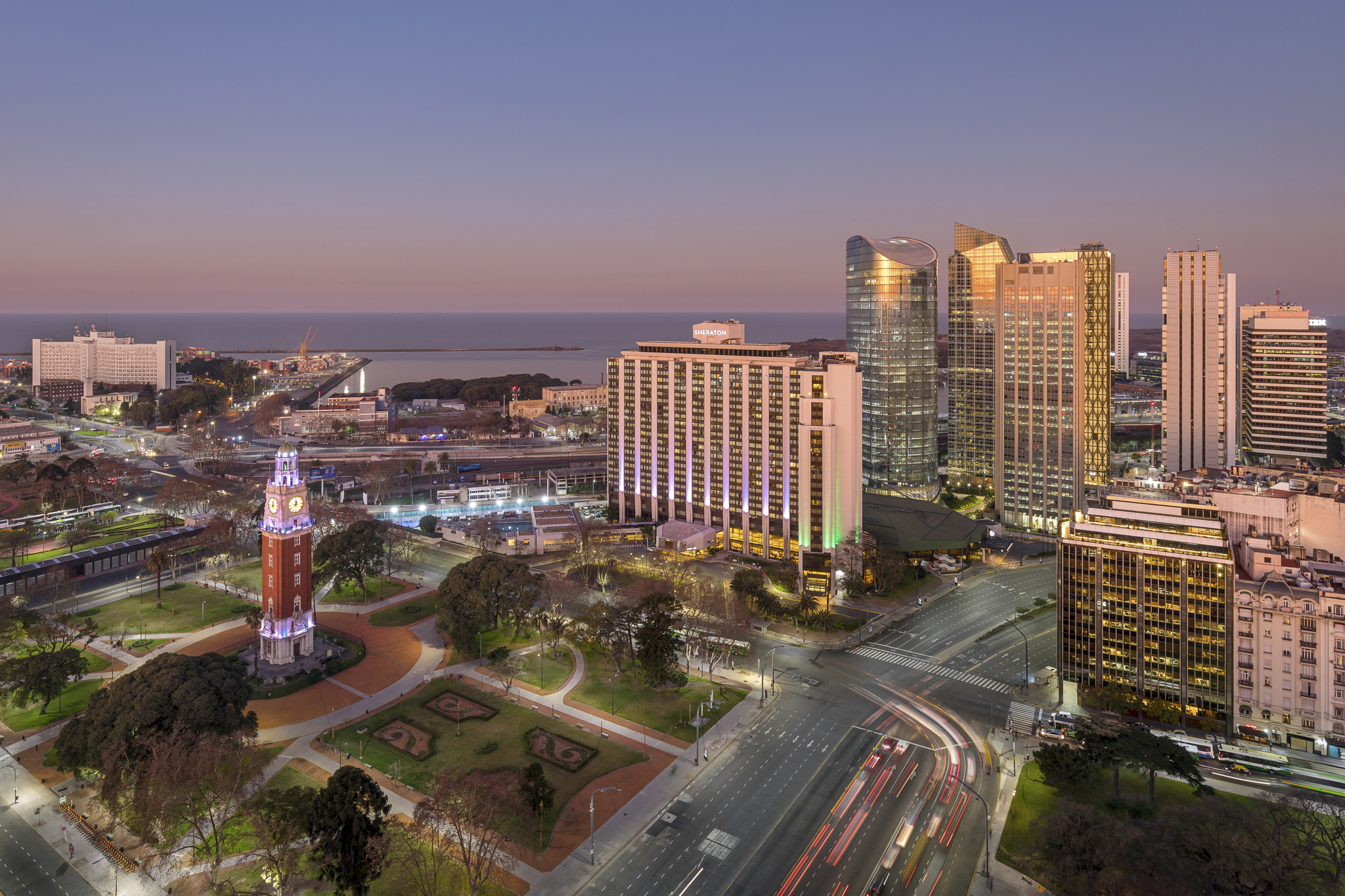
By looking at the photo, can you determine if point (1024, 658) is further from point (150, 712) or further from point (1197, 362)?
point (1197, 362)

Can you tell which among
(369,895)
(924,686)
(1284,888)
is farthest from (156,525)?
(1284,888)

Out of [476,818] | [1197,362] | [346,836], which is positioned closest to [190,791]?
[346,836]

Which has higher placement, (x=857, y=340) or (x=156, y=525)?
(x=857, y=340)

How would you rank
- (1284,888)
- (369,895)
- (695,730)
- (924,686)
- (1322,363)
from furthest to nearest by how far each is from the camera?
(1322,363), (924,686), (695,730), (369,895), (1284,888)

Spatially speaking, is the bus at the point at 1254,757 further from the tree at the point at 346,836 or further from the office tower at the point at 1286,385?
the office tower at the point at 1286,385

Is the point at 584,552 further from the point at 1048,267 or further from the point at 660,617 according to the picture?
the point at 1048,267

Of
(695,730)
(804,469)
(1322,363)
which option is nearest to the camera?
(695,730)

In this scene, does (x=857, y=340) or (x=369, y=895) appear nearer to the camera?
(x=369, y=895)

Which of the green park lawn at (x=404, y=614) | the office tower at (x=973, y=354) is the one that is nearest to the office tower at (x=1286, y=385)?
the office tower at (x=973, y=354)
